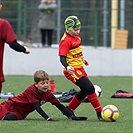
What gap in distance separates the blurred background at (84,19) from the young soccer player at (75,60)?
12647 mm

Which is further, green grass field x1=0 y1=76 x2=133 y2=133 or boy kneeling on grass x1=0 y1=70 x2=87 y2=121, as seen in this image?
boy kneeling on grass x1=0 y1=70 x2=87 y2=121

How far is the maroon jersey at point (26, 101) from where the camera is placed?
35.3 ft

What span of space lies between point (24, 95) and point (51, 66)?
41.4 feet

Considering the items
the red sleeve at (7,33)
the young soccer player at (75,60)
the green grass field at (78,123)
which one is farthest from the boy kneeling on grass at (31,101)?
the red sleeve at (7,33)

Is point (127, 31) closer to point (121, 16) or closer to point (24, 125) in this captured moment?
point (121, 16)

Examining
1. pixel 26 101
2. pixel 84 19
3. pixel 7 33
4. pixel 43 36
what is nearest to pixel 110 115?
pixel 26 101

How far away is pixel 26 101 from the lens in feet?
35.4

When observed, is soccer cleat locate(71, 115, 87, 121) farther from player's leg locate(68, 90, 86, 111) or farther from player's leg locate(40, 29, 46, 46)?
player's leg locate(40, 29, 46, 46)

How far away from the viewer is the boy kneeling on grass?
10.7 meters

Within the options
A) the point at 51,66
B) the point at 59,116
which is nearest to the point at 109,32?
the point at 51,66

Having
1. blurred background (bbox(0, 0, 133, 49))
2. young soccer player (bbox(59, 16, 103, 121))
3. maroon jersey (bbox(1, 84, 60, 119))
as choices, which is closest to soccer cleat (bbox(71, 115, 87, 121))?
young soccer player (bbox(59, 16, 103, 121))

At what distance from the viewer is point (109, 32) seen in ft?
78.9

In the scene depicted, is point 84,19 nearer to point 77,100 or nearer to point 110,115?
point 77,100

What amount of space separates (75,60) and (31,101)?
3.52 ft
